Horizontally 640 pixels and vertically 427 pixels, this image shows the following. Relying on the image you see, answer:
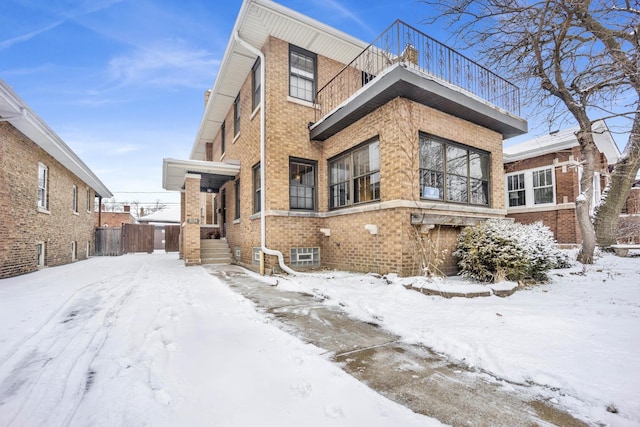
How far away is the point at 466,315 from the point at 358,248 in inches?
147

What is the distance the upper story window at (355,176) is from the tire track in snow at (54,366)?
5689 mm

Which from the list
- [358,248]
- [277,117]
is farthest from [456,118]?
[277,117]

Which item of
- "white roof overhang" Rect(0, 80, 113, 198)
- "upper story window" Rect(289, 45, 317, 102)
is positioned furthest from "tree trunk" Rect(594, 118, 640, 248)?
"white roof overhang" Rect(0, 80, 113, 198)

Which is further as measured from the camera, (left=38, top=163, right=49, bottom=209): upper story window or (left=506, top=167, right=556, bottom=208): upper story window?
(left=506, top=167, right=556, bottom=208): upper story window

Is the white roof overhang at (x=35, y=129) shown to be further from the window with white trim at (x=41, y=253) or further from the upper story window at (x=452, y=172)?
A: the upper story window at (x=452, y=172)

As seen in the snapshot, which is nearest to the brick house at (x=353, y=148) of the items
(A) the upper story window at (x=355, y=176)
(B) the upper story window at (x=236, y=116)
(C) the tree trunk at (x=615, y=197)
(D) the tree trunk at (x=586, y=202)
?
(A) the upper story window at (x=355, y=176)

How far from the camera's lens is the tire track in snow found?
182cm

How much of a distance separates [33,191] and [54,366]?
9.48m

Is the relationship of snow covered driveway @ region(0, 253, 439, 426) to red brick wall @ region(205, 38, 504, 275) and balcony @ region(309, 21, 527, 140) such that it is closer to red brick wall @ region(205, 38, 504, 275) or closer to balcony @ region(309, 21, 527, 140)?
red brick wall @ region(205, 38, 504, 275)

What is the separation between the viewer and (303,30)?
830cm

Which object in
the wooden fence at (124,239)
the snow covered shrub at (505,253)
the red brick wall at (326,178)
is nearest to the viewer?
the snow covered shrub at (505,253)

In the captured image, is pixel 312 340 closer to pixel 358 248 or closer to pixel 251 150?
pixel 358 248

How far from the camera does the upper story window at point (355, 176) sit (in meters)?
7.42

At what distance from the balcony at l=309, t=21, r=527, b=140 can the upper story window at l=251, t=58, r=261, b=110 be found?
2.01 metres
